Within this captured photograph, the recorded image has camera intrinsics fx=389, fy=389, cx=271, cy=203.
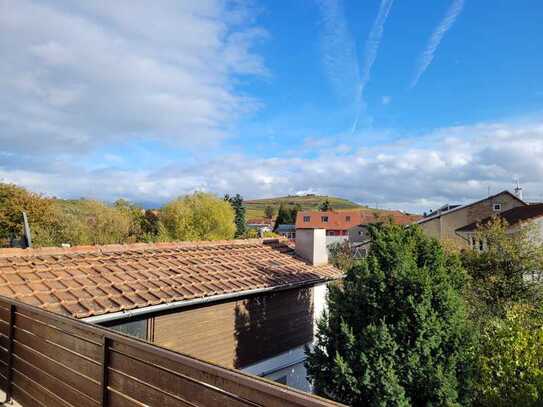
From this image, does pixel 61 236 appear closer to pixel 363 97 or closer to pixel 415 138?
pixel 363 97

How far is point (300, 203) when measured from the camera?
138 m

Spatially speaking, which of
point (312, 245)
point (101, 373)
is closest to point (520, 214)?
point (312, 245)

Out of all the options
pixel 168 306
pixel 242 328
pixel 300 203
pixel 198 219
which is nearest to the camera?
pixel 168 306

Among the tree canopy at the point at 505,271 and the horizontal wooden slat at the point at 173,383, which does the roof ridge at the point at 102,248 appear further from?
the tree canopy at the point at 505,271

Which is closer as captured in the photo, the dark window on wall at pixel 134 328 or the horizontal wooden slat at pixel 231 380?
the horizontal wooden slat at pixel 231 380

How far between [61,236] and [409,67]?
2468 centimetres

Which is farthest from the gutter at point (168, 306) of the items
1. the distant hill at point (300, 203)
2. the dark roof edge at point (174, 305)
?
the distant hill at point (300, 203)

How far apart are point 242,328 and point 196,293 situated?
189cm

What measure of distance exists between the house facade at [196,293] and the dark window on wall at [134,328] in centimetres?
2

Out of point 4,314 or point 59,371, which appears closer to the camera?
point 59,371

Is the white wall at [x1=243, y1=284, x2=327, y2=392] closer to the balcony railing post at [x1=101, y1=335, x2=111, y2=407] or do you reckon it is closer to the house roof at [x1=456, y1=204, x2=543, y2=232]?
the balcony railing post at [x1=101, y1=335, x2=111, y2=407]

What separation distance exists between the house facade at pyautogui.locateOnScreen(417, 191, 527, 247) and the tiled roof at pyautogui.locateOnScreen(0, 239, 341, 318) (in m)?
30.1

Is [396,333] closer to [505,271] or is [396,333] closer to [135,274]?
[135,274]

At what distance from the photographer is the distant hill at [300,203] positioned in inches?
5079
